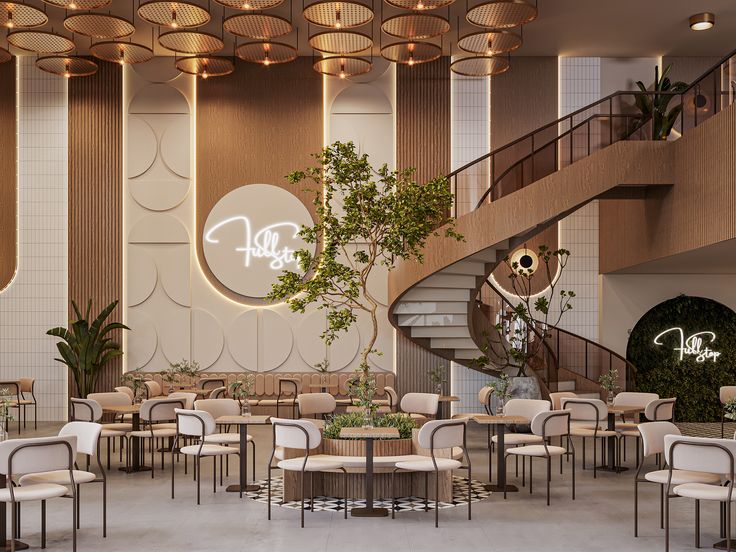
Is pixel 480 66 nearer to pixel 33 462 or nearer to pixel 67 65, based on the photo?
pixel 67 65

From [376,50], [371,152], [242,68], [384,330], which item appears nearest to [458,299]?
[384,330]

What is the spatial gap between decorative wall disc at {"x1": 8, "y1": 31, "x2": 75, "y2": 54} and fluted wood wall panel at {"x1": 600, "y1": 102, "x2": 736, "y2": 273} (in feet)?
27.8

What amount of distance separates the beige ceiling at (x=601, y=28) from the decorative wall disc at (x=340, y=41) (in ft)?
6.29

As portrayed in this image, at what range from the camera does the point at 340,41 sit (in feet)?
36.8

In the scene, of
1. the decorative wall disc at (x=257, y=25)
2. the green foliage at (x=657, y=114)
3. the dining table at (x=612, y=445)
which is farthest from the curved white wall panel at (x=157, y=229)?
the dining table at (x=612, y=445)

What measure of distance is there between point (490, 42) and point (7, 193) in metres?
9.07

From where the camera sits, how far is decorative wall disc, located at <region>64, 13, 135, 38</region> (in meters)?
10.2

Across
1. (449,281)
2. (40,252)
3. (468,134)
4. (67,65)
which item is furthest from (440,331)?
(40,252)

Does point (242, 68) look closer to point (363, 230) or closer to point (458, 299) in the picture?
point (458, 299)

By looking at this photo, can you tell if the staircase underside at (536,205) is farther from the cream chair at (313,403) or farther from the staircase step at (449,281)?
the cream chair at (313,403)

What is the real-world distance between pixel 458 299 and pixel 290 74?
5.56m

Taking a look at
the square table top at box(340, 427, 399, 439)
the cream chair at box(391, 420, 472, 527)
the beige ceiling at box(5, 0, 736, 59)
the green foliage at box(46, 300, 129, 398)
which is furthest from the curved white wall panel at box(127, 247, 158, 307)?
the cream chair at box(391, 420, 472, 527)

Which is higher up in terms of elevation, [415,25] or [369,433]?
[415,25]

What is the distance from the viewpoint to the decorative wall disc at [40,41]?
1081 cm
